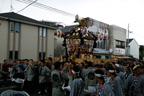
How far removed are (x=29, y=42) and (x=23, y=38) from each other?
3.46 ft

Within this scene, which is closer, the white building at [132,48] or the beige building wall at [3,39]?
the beige building wall at [3,39]

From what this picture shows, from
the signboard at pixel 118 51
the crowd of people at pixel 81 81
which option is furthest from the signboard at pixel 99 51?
the crowd of people at pixel 81 81

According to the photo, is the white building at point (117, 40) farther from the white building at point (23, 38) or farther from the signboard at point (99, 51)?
the white building at point (23, 38)

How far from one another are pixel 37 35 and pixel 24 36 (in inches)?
87.1

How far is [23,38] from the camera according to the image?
2012cm

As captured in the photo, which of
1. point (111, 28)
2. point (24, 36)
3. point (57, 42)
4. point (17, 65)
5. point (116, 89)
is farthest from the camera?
point (111, 28)

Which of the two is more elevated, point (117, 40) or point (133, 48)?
point (117, 40)

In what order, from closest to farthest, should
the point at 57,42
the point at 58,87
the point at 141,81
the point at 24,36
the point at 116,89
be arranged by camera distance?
the point at 116,89
the point at 141,81
the point at 58,87
the point at 24,36
the point at 57,42

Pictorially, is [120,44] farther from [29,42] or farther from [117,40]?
[29,42]

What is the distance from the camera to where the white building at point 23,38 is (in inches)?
709

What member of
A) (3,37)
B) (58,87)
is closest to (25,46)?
(3,37)

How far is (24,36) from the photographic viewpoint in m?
20.3

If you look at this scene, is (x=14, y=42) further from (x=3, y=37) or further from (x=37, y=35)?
(x=37, y=35)

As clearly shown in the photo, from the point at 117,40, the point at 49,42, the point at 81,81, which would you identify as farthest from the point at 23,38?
the point at 117,40
